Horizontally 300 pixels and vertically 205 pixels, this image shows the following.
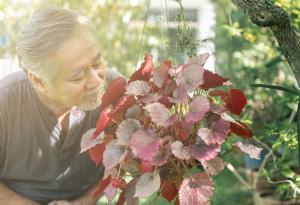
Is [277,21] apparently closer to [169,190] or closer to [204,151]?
[204,151]

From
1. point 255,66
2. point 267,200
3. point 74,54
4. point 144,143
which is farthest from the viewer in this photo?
point 255,66

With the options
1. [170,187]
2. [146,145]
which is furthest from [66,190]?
[146,145]

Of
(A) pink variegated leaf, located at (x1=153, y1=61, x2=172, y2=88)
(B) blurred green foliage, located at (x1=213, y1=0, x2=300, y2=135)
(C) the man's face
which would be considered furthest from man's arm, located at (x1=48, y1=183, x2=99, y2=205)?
(B) blurred green foliage, located at (x1=213, y1=0, x2=300, y2=135)

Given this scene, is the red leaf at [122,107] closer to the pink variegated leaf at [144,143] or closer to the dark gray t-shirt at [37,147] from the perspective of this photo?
the pink variegated leaf at [144,143]

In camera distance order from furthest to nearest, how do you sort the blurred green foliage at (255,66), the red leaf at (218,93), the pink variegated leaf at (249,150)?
1. the blurred green foliage at (255,66)
2. the red leaf at (218,93)
3. the pink variegated leaf at (249,150)

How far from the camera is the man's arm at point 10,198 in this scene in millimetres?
2129

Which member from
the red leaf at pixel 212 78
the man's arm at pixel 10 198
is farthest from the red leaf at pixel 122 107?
the man's arm at pixel 10 198

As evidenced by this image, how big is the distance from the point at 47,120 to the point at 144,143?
32.1 inches

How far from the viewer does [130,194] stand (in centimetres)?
153

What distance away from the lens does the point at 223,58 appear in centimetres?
608

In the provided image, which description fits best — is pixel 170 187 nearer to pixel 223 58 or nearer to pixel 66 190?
pixel 66 190

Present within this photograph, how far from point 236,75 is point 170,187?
388 centimetres

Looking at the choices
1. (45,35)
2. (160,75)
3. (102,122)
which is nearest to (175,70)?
(160,75)

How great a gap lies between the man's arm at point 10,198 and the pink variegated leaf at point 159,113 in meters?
0.96
